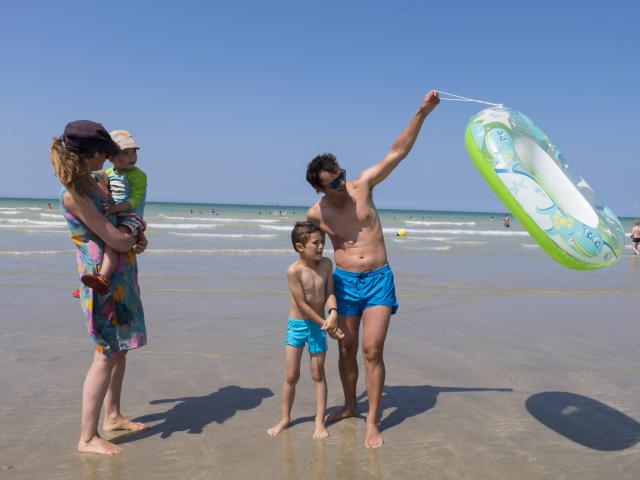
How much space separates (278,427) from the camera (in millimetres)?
3719

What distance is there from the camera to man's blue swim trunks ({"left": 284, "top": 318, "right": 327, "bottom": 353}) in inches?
146

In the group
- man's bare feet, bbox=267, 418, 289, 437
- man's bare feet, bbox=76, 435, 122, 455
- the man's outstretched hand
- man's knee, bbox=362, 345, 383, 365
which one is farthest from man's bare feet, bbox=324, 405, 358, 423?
the man's outstretched hand

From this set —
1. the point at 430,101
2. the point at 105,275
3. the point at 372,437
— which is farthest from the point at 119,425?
the point at 430,101

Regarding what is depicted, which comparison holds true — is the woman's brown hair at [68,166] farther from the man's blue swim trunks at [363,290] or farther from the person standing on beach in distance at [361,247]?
the man's blue swim trunks at [363,290]

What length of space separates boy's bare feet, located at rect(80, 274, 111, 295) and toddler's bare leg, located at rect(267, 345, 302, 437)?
1.28 m

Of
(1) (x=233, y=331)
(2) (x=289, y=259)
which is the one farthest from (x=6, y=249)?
(1) (x=233, y=331)

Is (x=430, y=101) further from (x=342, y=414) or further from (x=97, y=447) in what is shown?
(x=97, y=447)

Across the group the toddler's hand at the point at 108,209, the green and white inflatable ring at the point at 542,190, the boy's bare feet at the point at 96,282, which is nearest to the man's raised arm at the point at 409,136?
the green and white inflatable ring at the point at 542,190

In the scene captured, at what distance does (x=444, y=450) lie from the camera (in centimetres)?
351

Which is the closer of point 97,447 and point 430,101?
point 97,447

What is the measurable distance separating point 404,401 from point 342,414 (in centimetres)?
Result: 64

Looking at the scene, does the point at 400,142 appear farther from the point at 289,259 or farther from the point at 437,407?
the point at 289,259

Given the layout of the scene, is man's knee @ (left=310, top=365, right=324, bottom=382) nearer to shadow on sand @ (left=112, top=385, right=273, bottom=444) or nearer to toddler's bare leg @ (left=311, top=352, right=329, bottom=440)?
toddler's bare leg @ (left=311, top=352, right=329, bottom=440)

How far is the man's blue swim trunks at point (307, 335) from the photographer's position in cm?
370
